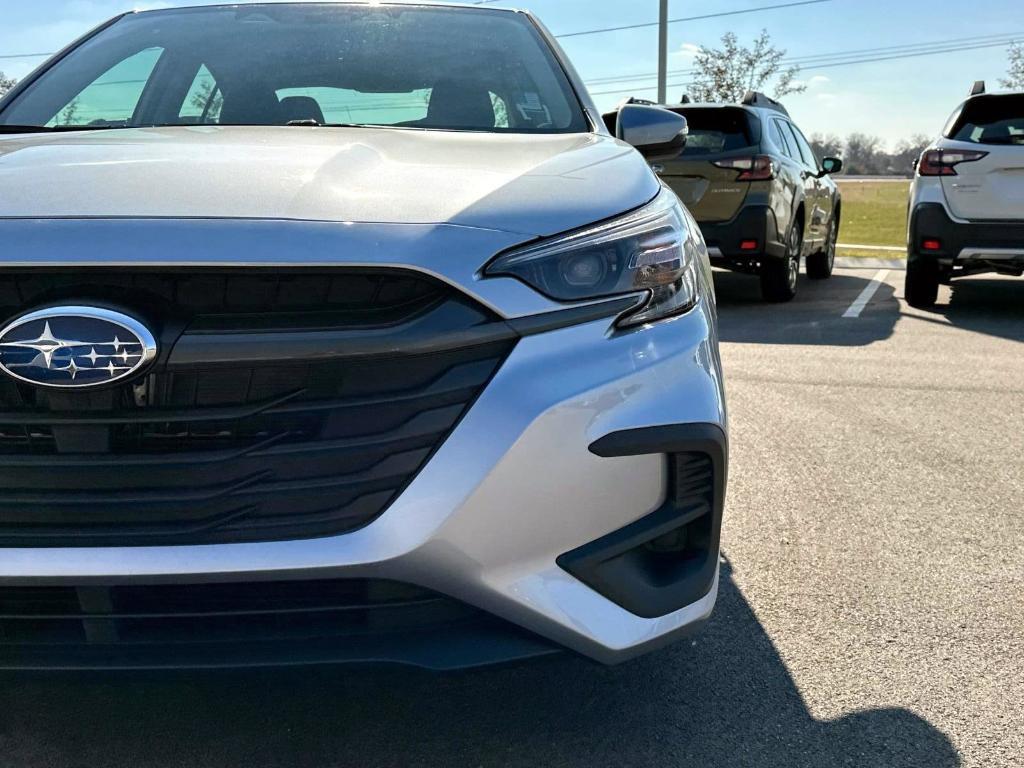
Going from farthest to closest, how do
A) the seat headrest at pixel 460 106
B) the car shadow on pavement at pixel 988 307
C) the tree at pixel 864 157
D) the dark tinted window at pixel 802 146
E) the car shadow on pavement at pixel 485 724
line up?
the tree at pixel 864 157
the dark tinted window at pixel 802 146
the car shadow on pavement at pixel 988 307
the seat headrest at pixel 460 106
the car shadow on pavement at pixel 485 724

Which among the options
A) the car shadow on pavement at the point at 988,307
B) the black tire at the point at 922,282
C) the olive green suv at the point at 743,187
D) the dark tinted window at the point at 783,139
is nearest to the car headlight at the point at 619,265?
the car shadow on pavement at the point at 988,307

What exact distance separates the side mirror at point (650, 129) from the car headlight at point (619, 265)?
103cm

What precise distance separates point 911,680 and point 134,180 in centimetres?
189

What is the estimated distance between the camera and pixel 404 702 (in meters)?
2.24

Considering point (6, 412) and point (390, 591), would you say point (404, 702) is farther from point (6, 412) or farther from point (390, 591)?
point (6, 412)

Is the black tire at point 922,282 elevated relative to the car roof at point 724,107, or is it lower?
lower

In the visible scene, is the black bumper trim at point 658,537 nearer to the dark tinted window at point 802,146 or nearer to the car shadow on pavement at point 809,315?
the car shadow on pavement at point 809,315

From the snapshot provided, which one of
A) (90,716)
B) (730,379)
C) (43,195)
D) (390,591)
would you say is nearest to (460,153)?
(43,195)

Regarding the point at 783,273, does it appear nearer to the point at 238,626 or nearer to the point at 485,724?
the point at 485,724

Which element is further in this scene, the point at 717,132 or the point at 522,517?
the point at 717,132

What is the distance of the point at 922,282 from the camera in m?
8.20

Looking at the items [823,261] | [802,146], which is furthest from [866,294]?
[802,146]

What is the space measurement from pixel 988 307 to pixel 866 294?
4.15ft

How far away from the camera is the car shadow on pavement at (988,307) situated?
7391 mm
